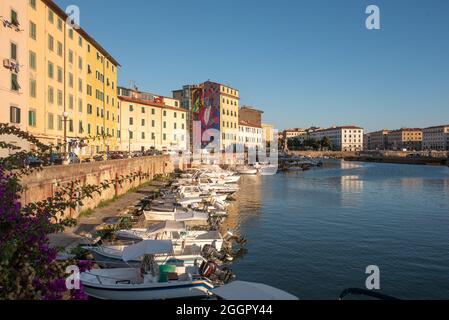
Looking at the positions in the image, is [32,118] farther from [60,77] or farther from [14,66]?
[60,77]

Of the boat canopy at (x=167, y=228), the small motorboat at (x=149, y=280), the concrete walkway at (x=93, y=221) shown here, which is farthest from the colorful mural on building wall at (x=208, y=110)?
the small motorboat at (x=149, y=280)

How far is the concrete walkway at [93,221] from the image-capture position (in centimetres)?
2158

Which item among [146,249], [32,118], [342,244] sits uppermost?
[32,118]

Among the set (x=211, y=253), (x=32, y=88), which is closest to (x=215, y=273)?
(x=211, y=253)

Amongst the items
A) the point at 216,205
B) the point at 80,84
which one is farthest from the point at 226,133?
the point at 216,205

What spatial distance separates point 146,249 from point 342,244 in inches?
608

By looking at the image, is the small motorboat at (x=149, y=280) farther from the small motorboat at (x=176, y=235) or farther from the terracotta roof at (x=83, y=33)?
the terracotta roof at (x=83, y=33)

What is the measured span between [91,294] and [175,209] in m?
18.6

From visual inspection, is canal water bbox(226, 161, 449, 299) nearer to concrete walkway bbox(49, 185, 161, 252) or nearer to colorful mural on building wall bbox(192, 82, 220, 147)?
concrete walkway bbox(49, 185, 161, 252)

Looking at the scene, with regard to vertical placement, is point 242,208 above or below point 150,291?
below

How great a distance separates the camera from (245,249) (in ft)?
82.4

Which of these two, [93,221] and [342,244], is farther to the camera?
[93,221]

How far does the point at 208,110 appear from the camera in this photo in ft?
366
